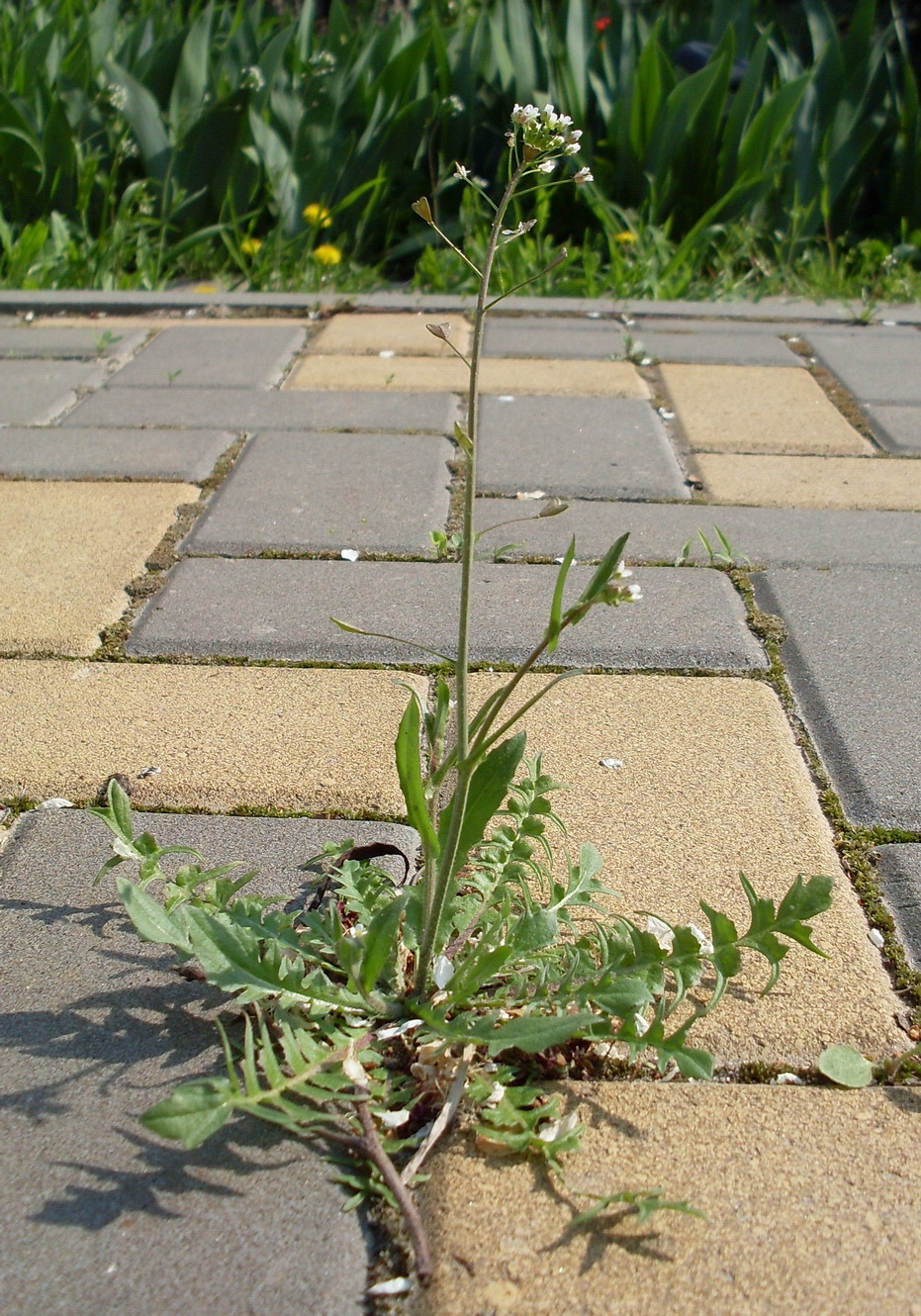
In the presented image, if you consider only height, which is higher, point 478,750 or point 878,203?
point 478,750

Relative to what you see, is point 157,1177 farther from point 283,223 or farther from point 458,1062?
point 283,223

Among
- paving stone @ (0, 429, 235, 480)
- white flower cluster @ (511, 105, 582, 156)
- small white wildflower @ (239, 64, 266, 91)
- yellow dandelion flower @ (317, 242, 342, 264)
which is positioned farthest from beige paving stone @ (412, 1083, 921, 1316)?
small white wildflower @ (239, 64, 266, 91)

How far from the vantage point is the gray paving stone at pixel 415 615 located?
70.4 inches

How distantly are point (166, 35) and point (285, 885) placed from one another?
165 inches

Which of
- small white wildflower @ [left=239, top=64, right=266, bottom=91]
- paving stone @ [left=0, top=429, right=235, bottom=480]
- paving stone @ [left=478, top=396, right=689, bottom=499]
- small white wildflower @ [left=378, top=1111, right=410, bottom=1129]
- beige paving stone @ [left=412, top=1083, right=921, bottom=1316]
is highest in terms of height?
small white wildflower @ [left=239, top=64, right=266, bottom=91]

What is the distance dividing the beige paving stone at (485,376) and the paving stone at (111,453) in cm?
51

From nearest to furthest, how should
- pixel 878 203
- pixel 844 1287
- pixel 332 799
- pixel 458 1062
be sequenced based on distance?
1. pixel 844 1287
2. pixel 458 1062
3. pixel 332 799
4. pixel 878 203

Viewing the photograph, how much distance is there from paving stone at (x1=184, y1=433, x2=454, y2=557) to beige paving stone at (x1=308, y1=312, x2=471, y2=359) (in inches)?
31.0

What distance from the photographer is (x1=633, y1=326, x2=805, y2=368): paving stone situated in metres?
3.31

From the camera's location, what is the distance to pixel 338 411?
286cm

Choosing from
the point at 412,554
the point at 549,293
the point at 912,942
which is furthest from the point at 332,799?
the point at 549,293

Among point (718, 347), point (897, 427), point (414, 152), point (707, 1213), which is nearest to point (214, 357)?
point (718, 347)

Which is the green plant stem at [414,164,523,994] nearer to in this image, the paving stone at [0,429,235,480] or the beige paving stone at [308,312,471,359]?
the paving stone at [0,429,235,480]

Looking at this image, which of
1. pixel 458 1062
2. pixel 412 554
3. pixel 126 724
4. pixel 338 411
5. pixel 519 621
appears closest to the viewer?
pixel 458 1062
